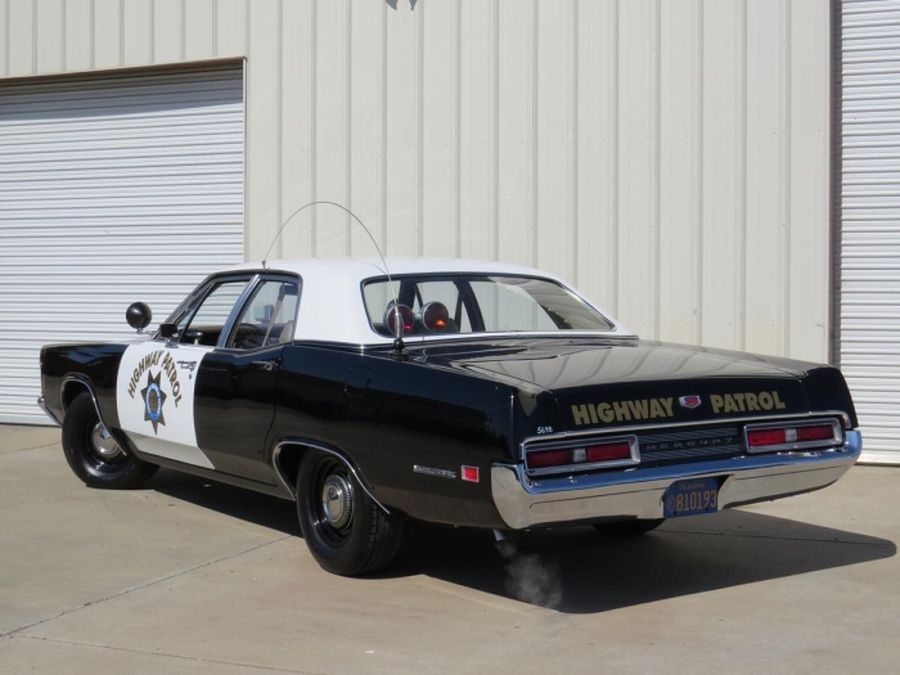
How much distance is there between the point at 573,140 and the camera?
1091cm

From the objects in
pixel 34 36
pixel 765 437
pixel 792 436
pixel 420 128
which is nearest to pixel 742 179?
pixel 420 128

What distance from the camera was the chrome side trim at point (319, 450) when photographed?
20.8 ft

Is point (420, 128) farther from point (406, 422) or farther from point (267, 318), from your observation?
point (406, 422)

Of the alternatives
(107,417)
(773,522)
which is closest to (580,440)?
(773,522)

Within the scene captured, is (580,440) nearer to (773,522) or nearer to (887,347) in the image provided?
(773,522)

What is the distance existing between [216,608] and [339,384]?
115 centimetres

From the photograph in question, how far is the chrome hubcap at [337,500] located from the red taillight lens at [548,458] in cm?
124

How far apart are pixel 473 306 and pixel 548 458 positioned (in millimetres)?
1902

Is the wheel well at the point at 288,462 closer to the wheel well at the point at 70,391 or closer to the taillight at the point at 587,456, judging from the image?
the taillight at the point at 587,456

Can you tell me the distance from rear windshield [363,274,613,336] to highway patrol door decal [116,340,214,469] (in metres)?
1.23

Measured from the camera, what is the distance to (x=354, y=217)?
11453mm

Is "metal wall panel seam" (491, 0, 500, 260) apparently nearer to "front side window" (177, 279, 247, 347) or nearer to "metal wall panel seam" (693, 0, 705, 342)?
"metal wall panel seam" (693, 0, 705, 342)

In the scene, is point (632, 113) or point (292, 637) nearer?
point (292, 637)

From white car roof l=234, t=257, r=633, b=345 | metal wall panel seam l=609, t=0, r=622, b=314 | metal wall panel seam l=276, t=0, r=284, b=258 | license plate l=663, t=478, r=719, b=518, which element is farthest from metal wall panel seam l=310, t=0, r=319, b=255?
license plate l=663, t=478, r=719, b=518
